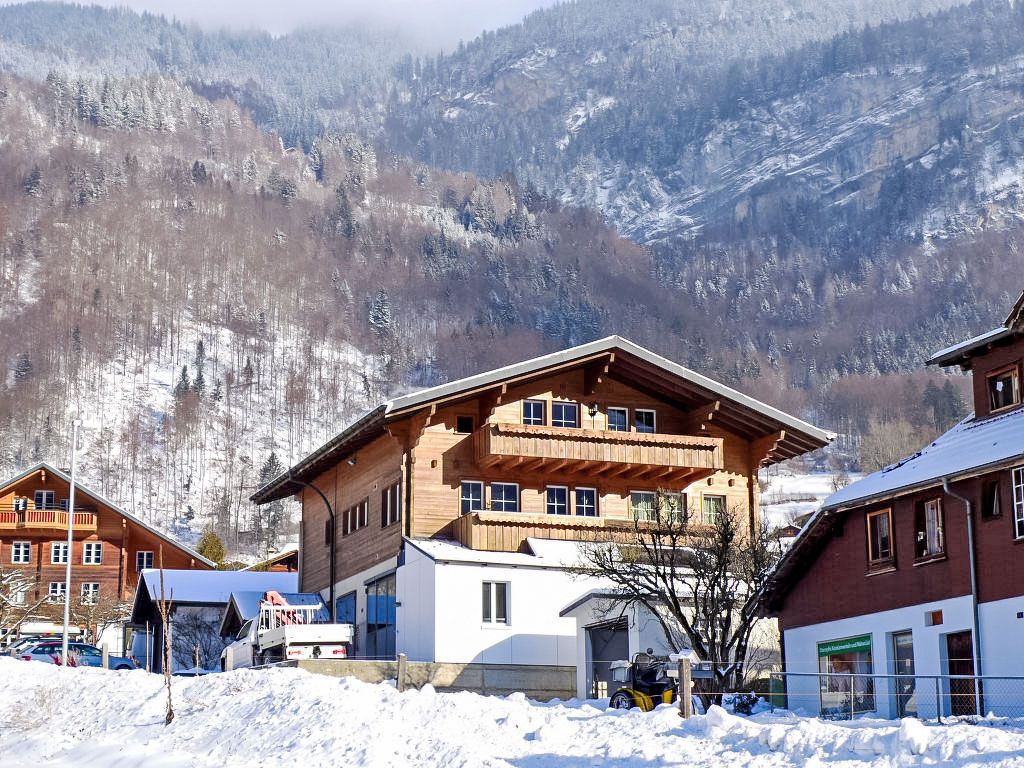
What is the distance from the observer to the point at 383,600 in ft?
151

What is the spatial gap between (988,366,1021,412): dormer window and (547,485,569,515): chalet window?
1685cm

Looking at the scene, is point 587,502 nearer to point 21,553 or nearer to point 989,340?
point 989,340

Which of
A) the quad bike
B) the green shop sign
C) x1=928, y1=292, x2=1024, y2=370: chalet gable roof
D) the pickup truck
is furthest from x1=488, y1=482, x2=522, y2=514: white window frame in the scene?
x1=928, y1=292, x2=1024, y2=370: chalet gable roof

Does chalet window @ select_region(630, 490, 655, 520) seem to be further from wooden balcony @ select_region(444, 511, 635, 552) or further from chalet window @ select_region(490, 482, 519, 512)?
chalet window @ select_region(490, 482, 519, 512)

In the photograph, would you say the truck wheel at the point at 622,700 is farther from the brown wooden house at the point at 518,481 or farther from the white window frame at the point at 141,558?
the white window frame at the point at 141,558

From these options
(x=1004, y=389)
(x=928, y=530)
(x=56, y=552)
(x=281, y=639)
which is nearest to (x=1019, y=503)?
(x=928, y=530)

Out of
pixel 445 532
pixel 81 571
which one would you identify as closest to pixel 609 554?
pixel 445 532

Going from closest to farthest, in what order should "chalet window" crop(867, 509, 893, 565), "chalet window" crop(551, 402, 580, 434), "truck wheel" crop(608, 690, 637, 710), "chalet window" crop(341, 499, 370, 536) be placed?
"truck wheel" crop(608, 690, 637, 710) → "chalet window" crop(867, 509, 893, 565) → "chalet window" crop(551, 402, 580, 434) → "chalet window" crop(341, 499, 370, 536)

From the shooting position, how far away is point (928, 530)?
3212 centimetres

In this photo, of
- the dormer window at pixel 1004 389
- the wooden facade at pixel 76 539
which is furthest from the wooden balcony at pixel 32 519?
the dormer window at pixel 1004 389

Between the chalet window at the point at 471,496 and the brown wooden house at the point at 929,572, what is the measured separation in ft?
39.1

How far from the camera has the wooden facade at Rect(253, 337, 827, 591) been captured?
44656 mm

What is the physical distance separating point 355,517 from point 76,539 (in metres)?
39.2

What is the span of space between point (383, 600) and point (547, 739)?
2230cm
